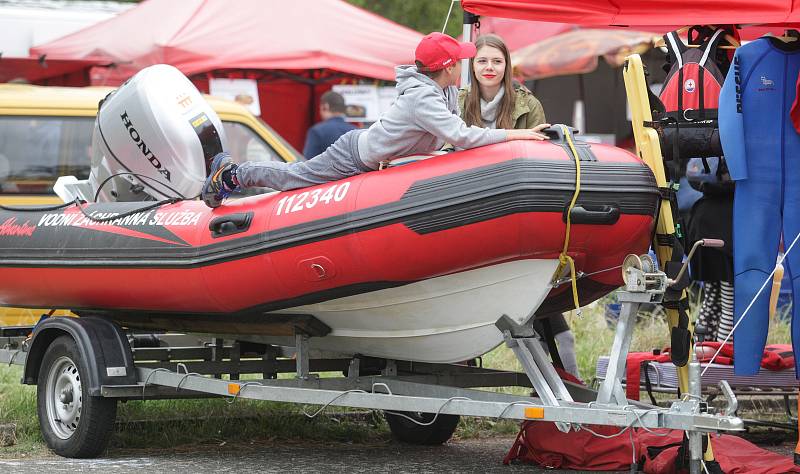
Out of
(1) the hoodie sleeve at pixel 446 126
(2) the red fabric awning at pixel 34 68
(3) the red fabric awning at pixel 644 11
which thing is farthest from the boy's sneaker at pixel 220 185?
(2) the red fabric awning at pixel 34 68

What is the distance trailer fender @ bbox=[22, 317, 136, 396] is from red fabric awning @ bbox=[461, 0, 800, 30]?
94.9 inches

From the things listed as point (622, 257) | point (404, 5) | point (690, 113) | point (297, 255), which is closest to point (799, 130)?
point (690, 113)

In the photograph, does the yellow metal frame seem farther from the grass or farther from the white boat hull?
the grass

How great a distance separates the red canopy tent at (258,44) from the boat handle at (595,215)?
28.0 ft

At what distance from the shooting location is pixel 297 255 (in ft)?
18.9

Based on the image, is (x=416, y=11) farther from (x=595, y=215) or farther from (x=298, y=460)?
(x=595, y=215)

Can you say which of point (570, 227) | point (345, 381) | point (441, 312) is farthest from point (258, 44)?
point (570, 227)

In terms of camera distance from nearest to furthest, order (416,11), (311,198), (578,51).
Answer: (311,198)
(578,51)
(416,11)

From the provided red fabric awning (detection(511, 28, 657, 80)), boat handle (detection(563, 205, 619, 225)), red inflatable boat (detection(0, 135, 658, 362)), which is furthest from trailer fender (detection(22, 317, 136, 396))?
red fabric awning (detection(511, 28, 657, 80))

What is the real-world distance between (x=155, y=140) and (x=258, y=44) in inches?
248

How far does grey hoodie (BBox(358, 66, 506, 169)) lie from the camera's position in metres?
5.62

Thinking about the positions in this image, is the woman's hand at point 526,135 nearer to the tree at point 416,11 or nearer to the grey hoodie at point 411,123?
the grey hoodie at point 411,123

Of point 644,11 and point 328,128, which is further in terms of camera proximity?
point 328,128

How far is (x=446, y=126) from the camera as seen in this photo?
219 inches
